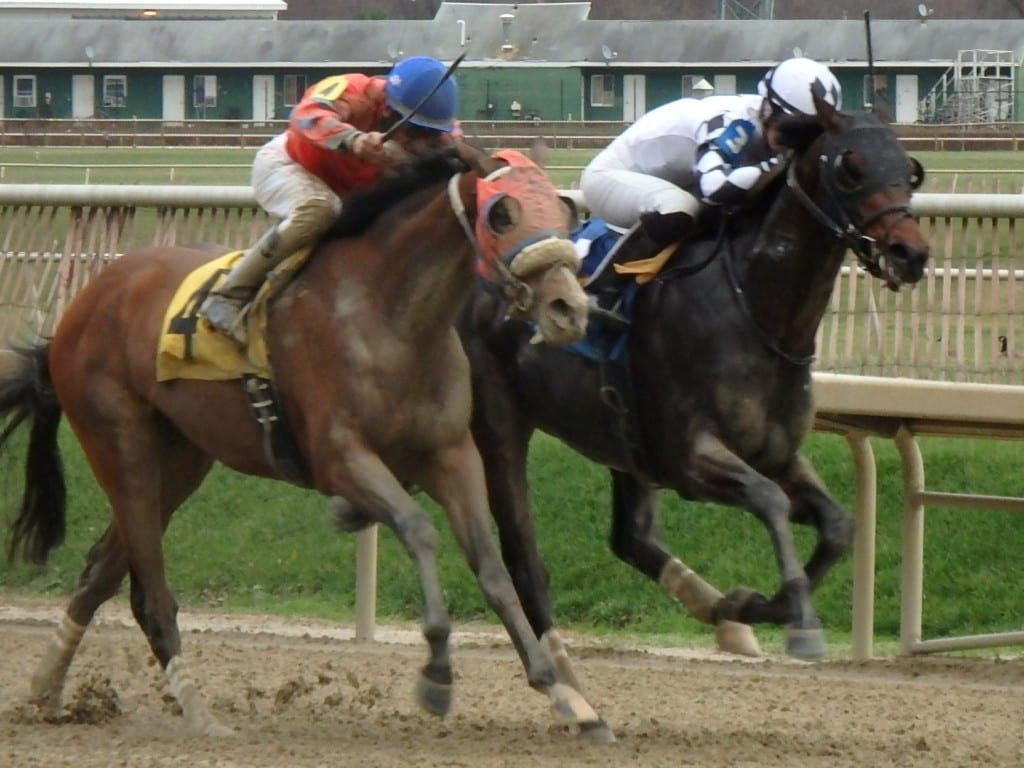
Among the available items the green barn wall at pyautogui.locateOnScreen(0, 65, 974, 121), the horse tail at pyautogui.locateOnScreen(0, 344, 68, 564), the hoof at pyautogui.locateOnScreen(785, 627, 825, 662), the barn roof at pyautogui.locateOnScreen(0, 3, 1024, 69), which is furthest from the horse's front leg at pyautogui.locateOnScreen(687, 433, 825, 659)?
the barn roof at pyautogui.locateOnScreen(0, 3, 1024, 69)

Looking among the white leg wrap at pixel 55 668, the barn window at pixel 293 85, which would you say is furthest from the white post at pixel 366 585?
the barn window at pixel 293 85

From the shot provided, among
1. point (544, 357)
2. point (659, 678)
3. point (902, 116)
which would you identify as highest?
point (902, 116)

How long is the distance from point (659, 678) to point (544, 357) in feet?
4.15

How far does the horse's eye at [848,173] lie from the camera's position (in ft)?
16.9

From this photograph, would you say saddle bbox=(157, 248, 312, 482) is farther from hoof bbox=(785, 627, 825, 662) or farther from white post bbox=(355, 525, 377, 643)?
white post bbox=(355, 525, 377, 643)

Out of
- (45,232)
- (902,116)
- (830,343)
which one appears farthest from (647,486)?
(902,116)

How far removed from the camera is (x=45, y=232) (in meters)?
9.43

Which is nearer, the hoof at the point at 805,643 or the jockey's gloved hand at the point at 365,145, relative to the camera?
the hoof at the point at 805,643

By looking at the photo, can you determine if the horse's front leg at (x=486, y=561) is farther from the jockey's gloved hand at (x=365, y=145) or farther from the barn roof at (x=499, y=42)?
the barn roof at (x=499, y=42)

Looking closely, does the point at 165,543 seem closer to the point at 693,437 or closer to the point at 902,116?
the point at 693,437

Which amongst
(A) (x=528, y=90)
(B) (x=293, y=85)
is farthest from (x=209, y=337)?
(B) (x=293, y=85)

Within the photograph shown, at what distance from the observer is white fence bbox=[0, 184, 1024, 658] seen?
261 inches

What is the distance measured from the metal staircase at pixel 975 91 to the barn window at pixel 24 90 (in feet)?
68.0

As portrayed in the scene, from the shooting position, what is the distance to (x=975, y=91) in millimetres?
41281
